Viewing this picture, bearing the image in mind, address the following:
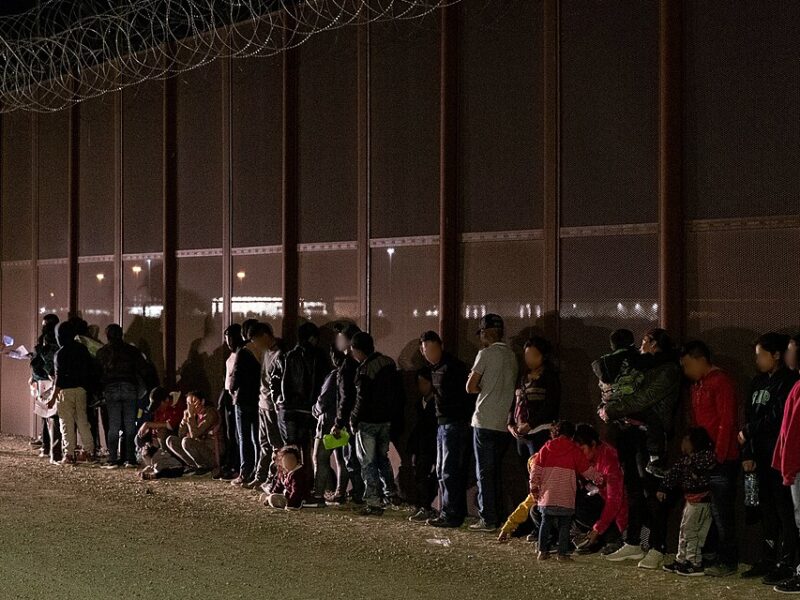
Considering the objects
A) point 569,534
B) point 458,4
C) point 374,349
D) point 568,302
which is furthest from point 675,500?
point 458,4

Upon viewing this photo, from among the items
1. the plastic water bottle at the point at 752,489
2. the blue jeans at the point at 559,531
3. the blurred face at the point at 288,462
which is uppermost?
the plastic water bottle at the point at 752,489

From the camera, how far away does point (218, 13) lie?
14.3m

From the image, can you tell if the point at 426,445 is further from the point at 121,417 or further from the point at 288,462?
the point at 121,417

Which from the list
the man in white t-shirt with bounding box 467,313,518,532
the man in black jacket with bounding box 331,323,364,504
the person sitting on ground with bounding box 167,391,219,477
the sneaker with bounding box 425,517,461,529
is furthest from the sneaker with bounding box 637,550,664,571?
the person sitting on ground with bounding box 167,391,219,477

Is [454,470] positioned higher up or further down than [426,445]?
further down

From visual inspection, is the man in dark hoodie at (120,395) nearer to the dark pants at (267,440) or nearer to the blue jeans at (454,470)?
the dark pants at (267,440)

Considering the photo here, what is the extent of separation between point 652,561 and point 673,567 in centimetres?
18

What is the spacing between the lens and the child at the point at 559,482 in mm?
8828

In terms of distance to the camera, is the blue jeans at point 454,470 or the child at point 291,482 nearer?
the blue jeans at point 454,470

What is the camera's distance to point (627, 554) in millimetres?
8938

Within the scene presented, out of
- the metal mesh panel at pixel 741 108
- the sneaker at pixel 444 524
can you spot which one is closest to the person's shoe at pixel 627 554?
the sneaker at pixel 444 524

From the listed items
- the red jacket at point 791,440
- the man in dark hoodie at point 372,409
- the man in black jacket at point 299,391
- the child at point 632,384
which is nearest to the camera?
the red jacket at point 791,440

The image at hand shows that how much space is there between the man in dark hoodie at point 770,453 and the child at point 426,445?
11.2 feet

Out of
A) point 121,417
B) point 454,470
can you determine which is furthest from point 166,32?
point 454,470
